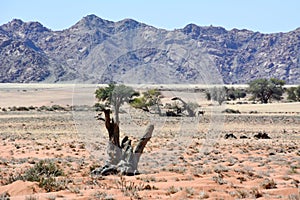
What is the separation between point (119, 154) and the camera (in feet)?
52.1

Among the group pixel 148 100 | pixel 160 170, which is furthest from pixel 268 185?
pixel 148 100

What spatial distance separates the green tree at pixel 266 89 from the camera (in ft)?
293

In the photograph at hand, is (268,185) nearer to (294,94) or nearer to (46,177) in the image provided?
(46,177)

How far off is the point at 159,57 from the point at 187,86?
1218 millimetres

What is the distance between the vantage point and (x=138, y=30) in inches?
602

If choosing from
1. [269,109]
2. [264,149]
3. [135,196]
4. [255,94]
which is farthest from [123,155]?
[255,94]

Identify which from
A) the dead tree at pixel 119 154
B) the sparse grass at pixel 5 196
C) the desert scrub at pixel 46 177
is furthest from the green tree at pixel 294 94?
the sparse grass at pixel 5 196

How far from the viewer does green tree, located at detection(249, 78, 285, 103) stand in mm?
89281

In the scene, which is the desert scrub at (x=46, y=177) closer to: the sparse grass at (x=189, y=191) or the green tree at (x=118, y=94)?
the green tree at (x=118, y=94)

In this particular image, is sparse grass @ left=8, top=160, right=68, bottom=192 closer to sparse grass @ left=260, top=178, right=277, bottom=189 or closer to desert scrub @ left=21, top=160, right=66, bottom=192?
desert scrub @ left=21, top=160, right=66, bottom=192

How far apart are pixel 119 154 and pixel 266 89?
256 ft

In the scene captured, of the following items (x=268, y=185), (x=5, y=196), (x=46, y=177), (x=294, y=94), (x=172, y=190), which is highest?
(x=294, y=94)

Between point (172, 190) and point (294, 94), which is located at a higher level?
point (294, 94)

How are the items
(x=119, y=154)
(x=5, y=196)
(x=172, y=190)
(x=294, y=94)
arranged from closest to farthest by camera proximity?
(x=5, y=196)
(x=172, y=190)
(x=119, y=154)
(x=294, y=94)
